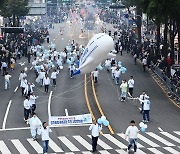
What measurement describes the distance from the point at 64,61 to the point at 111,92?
690 inches

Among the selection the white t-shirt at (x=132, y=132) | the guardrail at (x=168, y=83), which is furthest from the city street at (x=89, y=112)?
the white t-shirt at (x=132, y=132)

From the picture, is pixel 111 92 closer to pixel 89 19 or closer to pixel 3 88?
pixel 3 88

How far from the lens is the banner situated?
33.1 meters

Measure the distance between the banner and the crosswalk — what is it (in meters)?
2.49

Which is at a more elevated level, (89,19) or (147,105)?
(147,105)

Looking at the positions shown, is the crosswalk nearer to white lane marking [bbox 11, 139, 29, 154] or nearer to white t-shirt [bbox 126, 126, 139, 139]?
white lane marking [bbox 11, 139, 29, 154]

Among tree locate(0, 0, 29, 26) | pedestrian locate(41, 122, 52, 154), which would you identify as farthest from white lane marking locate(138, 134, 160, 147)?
tree locate(0, 0, 29, 26)

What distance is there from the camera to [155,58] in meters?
58.3

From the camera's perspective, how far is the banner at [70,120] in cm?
3312

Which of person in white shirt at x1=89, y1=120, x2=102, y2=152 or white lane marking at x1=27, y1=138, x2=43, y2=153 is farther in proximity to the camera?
white lane marking at x1=27, y1=138, x2=43, y2=153

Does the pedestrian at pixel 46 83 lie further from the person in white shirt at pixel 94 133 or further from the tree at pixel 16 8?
the tree at pixel 16 8

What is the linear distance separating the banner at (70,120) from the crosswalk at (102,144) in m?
2.49

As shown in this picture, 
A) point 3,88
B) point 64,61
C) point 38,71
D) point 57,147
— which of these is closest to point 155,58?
point 64,61

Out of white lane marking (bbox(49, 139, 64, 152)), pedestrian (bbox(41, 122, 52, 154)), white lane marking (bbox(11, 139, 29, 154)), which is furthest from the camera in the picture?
white lane marking (bbox(49, 139, 64, 152))
